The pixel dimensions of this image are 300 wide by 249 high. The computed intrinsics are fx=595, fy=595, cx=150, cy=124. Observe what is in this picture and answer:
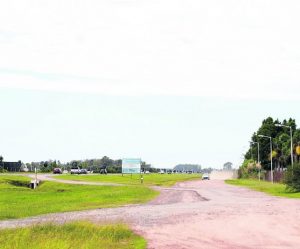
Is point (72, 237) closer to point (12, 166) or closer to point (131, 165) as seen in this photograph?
point (131, 165)

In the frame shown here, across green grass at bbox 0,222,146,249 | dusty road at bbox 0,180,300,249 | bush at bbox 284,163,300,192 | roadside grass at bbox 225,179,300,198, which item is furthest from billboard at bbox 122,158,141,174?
green grass at bbox 0,222,146,249

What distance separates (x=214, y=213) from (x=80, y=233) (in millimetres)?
11018

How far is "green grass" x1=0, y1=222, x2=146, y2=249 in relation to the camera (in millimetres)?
18156

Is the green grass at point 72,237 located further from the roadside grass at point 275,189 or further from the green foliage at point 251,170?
the green foliage at point 251,170

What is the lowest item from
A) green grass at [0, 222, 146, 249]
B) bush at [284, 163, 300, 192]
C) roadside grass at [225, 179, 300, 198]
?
green grass at [0, 222, 146, 249]

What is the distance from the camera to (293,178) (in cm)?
5922

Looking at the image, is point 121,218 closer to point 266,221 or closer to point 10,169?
point 266,221

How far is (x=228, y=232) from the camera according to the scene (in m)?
23.1

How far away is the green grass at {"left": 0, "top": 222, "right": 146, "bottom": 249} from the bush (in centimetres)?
3879

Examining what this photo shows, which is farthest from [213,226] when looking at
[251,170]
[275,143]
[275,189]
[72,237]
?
[251,170]

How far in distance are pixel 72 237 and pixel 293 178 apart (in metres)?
42.5

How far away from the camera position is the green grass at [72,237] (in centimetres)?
1816

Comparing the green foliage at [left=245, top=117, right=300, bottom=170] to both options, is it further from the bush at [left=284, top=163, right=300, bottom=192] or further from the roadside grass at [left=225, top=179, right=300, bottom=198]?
the bush at [left=284, top=163, right=300, bottom=192]

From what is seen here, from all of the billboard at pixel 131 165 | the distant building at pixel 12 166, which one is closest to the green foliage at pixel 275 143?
the billboard at pixel 131 165
